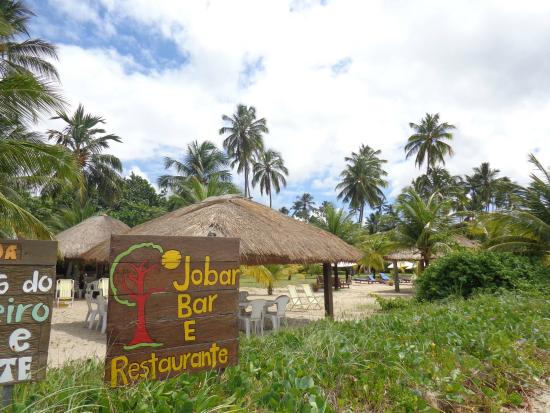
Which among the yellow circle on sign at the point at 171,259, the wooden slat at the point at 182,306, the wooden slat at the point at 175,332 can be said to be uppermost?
the yellow circle on sign at the point at 171,259

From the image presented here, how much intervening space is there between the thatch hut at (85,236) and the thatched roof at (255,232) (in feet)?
21.8

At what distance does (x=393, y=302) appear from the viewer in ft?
39.5

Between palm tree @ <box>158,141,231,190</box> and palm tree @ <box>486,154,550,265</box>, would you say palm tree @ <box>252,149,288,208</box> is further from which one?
palm tree @ <box>486,154,550,265</box>

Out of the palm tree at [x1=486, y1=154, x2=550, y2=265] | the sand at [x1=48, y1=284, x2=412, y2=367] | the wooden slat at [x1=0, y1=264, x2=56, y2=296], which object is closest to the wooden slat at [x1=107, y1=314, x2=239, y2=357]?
the wooden slat at [x1=0, y1=264, x2=56, y2=296]

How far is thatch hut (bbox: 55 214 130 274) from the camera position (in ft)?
57.1

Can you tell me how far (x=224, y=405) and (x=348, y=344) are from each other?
6.36 feet

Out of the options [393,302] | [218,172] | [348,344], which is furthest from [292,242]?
[218,172]

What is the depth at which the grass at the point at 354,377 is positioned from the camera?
2369 mm

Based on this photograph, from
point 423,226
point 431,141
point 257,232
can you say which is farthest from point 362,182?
point 257,232

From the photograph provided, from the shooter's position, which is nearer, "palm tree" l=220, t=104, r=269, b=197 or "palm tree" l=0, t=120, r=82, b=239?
"palm tree" l=0, t=120, r=82, b=239

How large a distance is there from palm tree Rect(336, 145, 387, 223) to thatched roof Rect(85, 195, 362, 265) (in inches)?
1166

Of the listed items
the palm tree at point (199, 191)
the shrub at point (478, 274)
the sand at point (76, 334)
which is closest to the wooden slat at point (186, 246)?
the sand at point (76, 334)

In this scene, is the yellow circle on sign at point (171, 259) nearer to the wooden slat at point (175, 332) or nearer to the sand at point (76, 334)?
the wooden slat at point (175, 332)

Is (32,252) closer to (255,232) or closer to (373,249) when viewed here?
(255,232)
